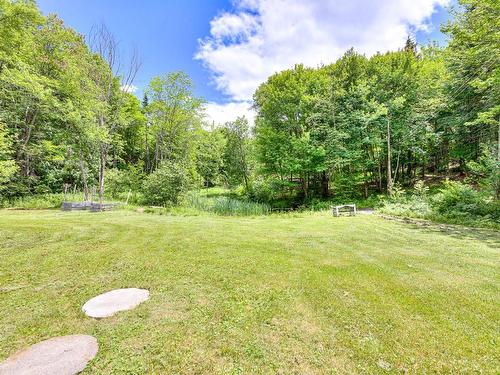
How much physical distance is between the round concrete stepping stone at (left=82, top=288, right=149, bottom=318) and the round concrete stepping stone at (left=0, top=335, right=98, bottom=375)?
1.27ft

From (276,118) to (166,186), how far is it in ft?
30.6

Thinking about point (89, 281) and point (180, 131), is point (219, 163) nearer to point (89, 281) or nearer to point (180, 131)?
point (180, 131)

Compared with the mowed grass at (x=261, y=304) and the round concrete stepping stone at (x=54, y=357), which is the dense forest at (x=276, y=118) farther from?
the round concrete stepping stone at (x=54, y=357)

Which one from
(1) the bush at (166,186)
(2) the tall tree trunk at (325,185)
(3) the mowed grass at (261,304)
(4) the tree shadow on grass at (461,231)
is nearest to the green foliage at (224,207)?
(1) the bush at (166,186)

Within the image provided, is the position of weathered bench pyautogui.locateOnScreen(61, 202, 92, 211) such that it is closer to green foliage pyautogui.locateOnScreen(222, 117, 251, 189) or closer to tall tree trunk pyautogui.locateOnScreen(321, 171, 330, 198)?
green foliage pyautogui.locateOnScreen(222, 117, 251, 189)

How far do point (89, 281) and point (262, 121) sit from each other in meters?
16.4

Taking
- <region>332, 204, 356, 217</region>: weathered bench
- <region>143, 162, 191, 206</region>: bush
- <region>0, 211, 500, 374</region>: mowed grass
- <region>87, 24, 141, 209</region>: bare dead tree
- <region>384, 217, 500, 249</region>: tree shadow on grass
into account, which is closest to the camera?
<region>0, 211, 500, 374</region>: mowed grass

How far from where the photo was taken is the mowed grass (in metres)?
1.94

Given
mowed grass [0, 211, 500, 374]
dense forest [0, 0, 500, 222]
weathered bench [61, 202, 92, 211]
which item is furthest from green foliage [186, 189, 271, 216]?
mowed grass [0, 211, 500, 374]

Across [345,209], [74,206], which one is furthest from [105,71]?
[345,209]

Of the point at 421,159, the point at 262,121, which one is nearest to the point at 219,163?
the point at 262,121

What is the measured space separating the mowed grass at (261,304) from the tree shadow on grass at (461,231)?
82cm

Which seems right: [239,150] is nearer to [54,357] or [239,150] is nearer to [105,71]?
[105,71]

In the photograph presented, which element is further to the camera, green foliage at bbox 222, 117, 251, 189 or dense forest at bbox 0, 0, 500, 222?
green foliage at bbox 222, 117, 251, 189
